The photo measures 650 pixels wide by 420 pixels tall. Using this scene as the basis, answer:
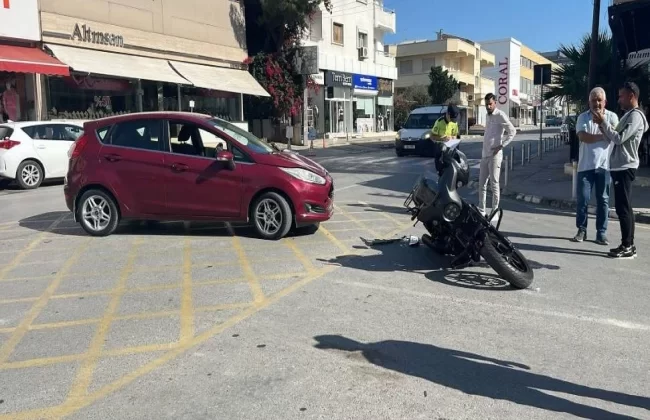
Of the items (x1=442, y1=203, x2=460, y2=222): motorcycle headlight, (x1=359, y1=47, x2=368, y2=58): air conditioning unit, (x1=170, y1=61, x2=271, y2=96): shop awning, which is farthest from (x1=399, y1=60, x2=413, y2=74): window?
(x1=442, y1=203, x2=460, y2=222): motorcycle headlight

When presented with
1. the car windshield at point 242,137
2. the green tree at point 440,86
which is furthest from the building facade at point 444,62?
the car windshield at point 242,137

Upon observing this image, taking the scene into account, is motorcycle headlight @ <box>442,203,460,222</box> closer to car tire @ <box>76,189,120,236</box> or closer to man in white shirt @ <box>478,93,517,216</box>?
man in white shirt @ <box>478,93,517,216</box>

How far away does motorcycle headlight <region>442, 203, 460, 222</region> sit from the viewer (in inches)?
234

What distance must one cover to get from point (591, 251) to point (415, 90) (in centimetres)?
4812

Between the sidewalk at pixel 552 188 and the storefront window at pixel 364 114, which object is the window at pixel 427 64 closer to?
the storefront window at pixel 364 114

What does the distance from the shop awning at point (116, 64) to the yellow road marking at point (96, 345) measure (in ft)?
53.5

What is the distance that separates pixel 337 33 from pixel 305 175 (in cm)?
3318

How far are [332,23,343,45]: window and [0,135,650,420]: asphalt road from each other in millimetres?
32800

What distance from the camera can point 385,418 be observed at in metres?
3.27

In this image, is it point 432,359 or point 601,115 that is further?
point 601,115

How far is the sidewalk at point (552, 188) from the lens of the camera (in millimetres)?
10477

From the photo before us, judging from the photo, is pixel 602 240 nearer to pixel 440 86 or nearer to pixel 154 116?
pixel 154 116

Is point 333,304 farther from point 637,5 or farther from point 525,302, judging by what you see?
point 637,5

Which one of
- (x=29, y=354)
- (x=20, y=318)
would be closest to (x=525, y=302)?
(x=29, y=354)
